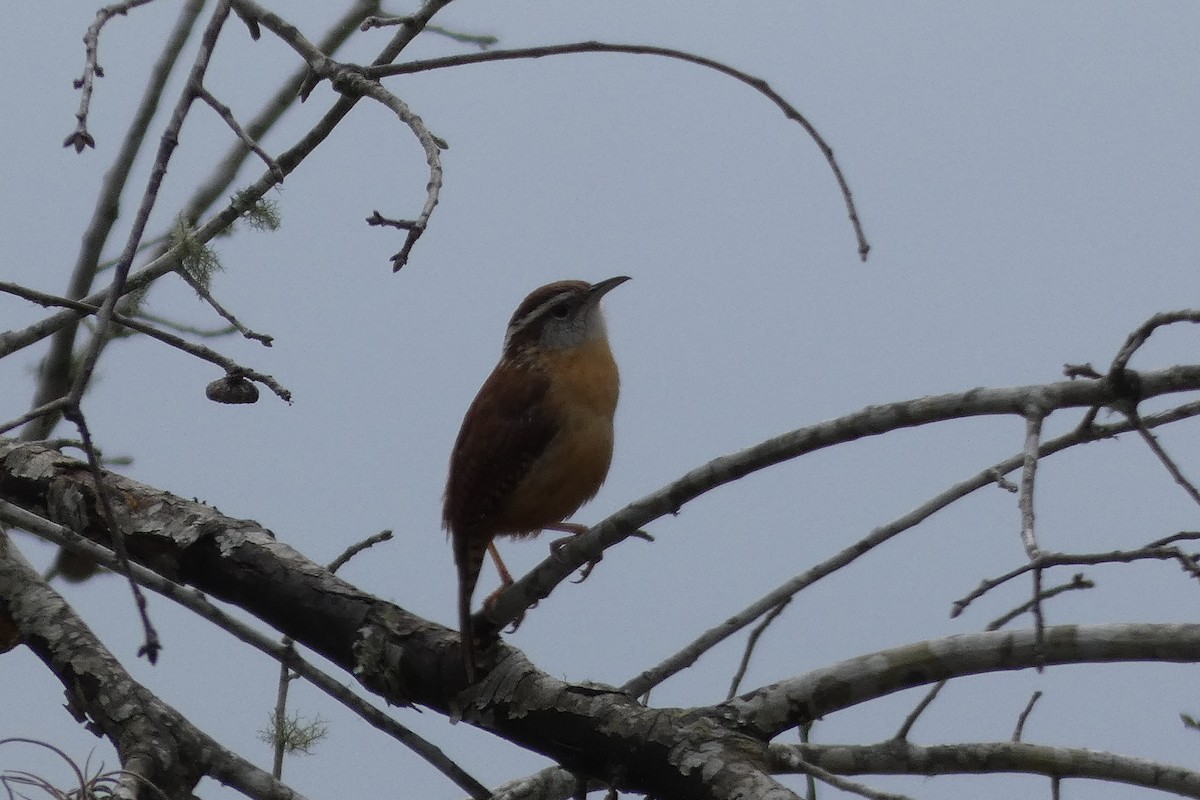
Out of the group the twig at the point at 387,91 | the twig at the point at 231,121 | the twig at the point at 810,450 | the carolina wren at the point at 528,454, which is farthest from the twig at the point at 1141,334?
the carolina wren at the point at 528,454

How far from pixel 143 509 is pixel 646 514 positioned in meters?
1.99

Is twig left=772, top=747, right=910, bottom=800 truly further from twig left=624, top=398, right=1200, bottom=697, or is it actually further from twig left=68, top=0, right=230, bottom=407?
twig left=68, top=0, right=230, bottom=407

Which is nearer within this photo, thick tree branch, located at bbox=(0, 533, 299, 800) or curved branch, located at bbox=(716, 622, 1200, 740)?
curved branch, located at bbox=(716, 622, 1200, 740)

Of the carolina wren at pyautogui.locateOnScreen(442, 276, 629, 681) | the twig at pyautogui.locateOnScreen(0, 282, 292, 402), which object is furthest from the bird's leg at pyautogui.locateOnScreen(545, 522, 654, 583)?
the twig at pyautogui.locateOnScreen(0, 282, 292, 402)

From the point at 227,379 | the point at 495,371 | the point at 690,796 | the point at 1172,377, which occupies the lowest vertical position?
the point at 690,796

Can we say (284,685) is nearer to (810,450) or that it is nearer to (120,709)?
(120,709)

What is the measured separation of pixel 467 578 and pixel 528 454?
54 centimetres

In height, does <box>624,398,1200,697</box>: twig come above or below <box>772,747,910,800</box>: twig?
above

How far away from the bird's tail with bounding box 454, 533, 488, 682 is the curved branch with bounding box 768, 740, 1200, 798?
90 centimetres

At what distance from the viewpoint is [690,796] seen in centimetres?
319

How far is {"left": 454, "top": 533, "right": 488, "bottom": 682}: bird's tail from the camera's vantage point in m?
3.69

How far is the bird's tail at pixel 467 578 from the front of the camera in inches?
145

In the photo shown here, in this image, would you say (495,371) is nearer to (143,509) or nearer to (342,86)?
(143,509)

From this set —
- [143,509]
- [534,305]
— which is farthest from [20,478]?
[534,305]
